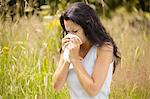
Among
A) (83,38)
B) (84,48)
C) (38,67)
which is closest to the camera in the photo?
(83,38)

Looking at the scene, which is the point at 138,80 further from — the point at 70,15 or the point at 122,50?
the point at 70,15

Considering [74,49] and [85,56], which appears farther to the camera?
[85,56]

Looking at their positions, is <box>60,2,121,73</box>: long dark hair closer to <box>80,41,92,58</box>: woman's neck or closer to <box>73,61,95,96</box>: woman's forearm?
<box>80,41,92,58</box>: woman's neck

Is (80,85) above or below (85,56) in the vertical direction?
below

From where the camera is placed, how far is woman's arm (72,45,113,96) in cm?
332

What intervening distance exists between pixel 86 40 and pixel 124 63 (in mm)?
1833

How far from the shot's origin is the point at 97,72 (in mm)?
3359

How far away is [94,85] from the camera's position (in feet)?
10.9

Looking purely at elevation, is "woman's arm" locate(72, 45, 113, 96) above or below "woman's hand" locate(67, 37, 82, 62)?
below

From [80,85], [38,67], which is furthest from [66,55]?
[38,67]

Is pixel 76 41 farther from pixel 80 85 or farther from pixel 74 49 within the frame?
pixel 80 85

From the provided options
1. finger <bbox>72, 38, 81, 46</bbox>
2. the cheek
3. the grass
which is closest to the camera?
finger <bbox>72, 38, 81, 46</bbox>

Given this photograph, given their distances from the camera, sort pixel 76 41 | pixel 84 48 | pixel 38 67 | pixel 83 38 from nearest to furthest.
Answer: pixel 76 41 → pixel 83 38 → pixel 84 48 → pixel 38 67

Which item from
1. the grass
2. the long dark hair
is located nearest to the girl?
the long dark hair
